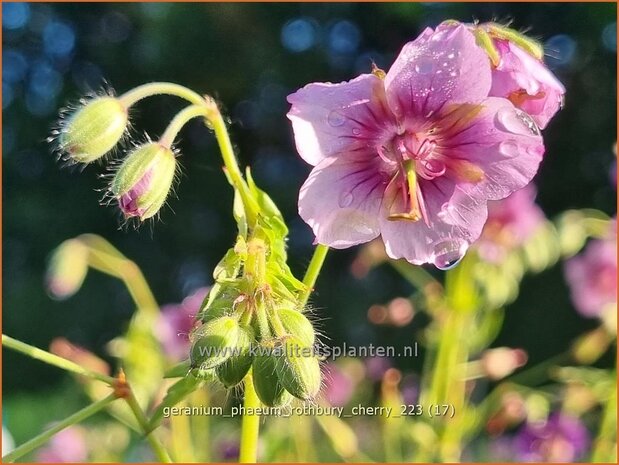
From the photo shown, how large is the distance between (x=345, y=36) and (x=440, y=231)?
491 centimetres

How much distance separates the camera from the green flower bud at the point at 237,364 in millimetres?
760

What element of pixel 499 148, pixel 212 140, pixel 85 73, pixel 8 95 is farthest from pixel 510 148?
pixel 8 95

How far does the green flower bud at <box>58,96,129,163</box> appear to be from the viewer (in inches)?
33.5

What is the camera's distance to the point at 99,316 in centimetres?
591

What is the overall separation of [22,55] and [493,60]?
18.9 ft

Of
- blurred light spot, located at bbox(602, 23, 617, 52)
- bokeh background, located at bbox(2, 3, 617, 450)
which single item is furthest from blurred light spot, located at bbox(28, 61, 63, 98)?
blurred light spot, located at bbox(602, 23, 617, 52)

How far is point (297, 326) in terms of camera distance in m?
0.79

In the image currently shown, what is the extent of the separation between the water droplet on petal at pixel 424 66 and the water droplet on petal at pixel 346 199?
5.9 inches

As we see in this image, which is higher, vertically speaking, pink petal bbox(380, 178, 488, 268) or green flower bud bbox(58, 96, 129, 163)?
green flower bud bbox(58, 96, 129, 163)

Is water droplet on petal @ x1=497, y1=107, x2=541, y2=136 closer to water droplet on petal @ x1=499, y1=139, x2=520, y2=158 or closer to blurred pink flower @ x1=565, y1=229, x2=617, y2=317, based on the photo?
water droplet on petal @ x1=499, y1=139, x2=520, y2=158

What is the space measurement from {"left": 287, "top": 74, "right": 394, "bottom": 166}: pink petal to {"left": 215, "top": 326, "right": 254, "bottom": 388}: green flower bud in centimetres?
19

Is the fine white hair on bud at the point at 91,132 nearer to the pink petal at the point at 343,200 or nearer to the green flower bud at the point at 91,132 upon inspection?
the green flower bud at the point at 91,132

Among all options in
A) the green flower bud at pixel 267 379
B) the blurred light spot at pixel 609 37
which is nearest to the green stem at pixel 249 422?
the green flower bud at pixel 267 379

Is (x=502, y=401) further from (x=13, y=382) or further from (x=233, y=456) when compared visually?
(x=13, y=382)
